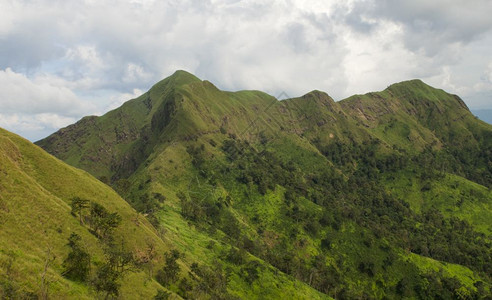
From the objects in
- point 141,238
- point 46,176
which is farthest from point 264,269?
point 46,176

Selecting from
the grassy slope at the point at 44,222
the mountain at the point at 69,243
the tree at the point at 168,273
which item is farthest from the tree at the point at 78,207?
the tree at the point at 168,273

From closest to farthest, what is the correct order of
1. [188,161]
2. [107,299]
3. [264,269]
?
[107,299], [264,269], [188,161]

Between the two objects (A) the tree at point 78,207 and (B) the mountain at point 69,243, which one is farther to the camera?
(A) the tree at point 78,207

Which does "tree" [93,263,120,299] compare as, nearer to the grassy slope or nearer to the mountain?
the mountain

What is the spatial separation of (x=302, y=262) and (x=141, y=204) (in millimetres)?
80805

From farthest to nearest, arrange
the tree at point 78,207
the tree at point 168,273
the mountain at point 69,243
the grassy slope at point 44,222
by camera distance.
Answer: the tree at point 168,273 → the tree at point 78,207 → the mountain at point 69,243 → the grassy slope at point 44,222

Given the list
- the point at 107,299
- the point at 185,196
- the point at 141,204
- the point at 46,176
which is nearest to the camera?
the point at 107,299

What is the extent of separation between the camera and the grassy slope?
42.8 m

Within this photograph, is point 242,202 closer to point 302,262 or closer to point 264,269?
point 302,262

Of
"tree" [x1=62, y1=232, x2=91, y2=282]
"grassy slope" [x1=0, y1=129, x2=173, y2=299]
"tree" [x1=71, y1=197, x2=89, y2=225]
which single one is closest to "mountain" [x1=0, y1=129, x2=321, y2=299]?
"tree" [x1=62, y1=232, x2=91, y2=282]

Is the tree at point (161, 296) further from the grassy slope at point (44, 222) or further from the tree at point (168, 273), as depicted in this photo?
the tree at point (168, 273)

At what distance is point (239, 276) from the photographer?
326 ft

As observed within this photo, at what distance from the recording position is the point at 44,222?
54.6 meters

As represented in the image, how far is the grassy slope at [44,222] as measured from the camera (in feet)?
140
